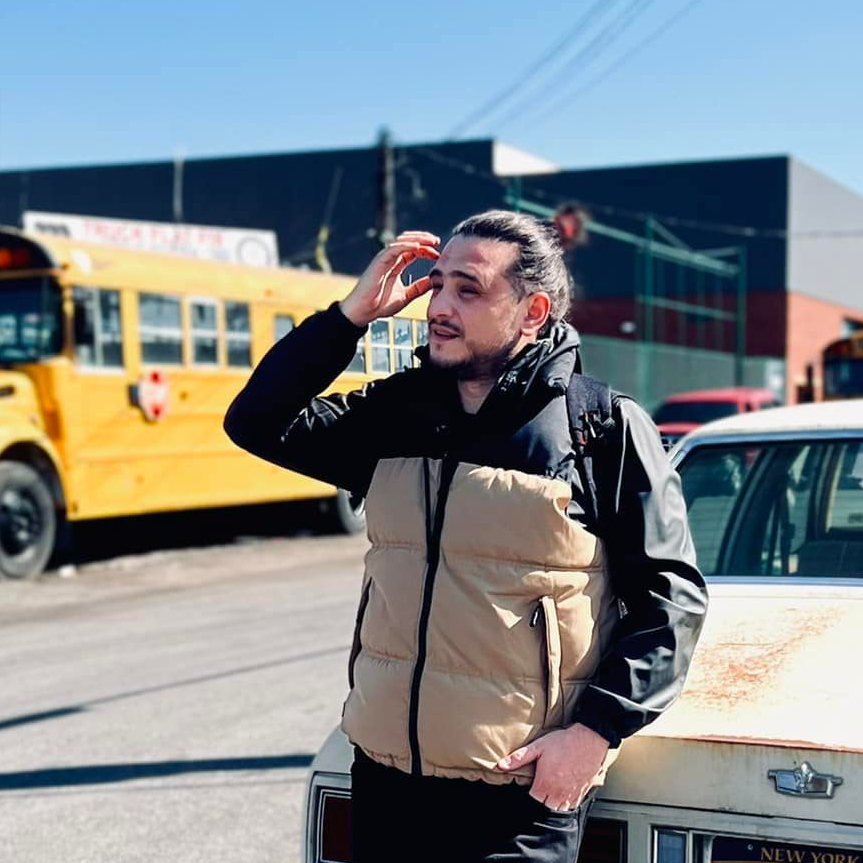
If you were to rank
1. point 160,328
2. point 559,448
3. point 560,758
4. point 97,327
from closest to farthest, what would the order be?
point 560,758, point 559,448, point 97,327, point 160,328

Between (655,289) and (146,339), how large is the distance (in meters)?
28.3

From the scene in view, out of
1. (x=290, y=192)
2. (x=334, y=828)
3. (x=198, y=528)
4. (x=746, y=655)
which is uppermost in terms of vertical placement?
(x=290, y=192)

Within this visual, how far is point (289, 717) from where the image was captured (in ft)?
21.2

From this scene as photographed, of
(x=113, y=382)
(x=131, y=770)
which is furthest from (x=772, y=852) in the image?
(x=113, y=382)

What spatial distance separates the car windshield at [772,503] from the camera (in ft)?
13.2

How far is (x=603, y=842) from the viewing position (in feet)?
8.50

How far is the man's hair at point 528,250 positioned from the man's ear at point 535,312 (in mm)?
14

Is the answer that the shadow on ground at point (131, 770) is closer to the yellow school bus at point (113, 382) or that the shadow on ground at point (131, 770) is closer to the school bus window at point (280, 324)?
the yellow school bus at point (113, 382)

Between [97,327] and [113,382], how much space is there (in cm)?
57

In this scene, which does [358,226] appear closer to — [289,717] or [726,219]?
[726,219]

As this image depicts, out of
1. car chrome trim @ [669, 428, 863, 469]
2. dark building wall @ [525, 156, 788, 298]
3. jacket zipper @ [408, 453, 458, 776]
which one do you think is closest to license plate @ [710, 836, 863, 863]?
jacket zipper @ [408, 453, 458, 776]

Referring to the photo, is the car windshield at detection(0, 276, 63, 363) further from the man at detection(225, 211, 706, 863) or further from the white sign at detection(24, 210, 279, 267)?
the white sign at detection(24, 210, 279, 267)

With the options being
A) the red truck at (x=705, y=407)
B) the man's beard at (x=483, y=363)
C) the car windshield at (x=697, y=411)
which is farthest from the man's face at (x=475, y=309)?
the car windshield at (x=697, y=411)

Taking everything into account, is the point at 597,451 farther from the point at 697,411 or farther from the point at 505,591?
the point at 697,411
